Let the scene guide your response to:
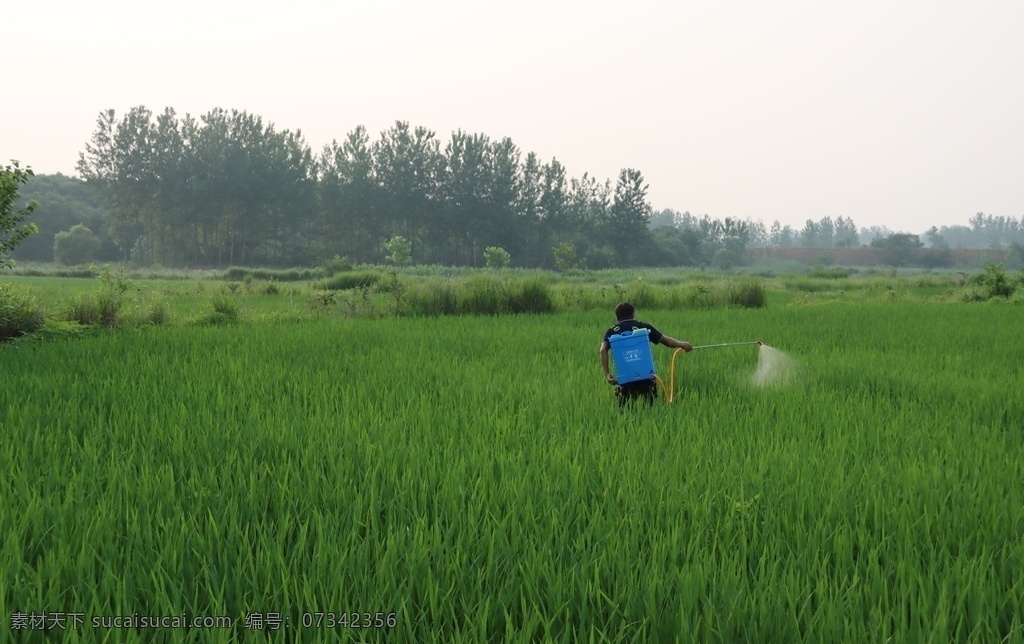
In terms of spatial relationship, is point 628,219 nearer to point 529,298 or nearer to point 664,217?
point 529,298

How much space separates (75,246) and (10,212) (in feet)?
201

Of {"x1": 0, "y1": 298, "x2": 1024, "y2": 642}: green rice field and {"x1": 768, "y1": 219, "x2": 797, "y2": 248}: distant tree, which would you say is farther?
{"x1": 768, "y1": 219, "x2": 797, "y2": 248}: distant tree

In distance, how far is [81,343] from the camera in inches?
243

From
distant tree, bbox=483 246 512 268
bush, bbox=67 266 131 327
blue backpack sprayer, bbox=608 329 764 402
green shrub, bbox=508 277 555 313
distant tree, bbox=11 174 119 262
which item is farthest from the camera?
distant tree, bbox=11 174 119 262

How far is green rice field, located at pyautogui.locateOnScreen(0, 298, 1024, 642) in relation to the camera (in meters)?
1.55

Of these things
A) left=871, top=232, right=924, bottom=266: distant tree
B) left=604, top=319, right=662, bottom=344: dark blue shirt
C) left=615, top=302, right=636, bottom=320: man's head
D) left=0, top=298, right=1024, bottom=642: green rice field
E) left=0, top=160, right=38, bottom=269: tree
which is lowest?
left=0, top=298, right=1024, bottom=642: green rice field

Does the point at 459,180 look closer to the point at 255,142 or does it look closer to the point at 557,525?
the point at 255,142

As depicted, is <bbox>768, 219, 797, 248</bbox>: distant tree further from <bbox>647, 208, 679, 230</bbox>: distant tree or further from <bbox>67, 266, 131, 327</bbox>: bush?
<bbox>67, 266, 131, 327</bbox>: bush

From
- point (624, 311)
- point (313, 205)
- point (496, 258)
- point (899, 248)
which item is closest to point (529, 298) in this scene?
point (624, 311)

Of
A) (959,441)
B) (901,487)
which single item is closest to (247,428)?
(901,487)

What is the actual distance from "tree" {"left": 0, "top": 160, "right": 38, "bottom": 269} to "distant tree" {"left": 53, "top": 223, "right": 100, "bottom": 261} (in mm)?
59678

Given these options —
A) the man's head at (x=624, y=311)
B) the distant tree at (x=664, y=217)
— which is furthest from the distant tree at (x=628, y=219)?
the distant tree at (x=664, y=217)

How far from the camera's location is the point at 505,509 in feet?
7.39

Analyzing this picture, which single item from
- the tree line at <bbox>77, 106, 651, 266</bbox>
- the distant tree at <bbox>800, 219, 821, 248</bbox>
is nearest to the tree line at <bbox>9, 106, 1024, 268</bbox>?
the tree line at <bbox>77, 106, 651, 266</bbox>
